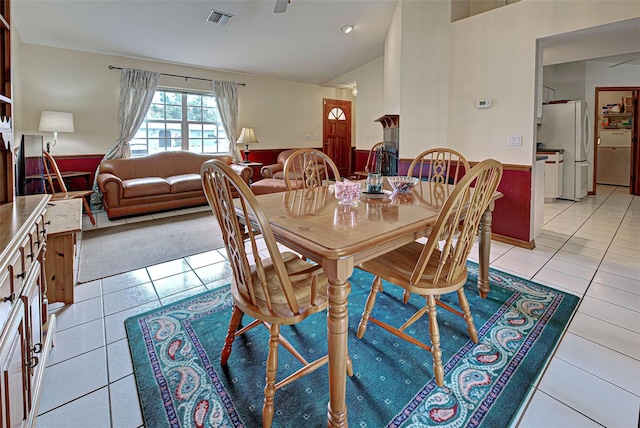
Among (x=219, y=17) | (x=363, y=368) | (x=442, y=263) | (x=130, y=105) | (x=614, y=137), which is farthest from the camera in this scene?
(x=614, y=137)

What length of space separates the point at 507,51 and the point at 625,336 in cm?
276

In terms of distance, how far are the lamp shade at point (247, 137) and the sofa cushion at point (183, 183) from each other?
1.42 m

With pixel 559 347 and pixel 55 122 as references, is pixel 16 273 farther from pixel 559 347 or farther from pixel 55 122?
pixel 55 122

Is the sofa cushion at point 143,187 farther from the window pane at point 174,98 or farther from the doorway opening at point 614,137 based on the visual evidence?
the doorway opening at point 614,137

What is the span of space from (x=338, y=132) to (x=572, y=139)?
15.7ft

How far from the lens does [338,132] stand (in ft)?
27.7

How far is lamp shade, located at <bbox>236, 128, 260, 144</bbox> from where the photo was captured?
252 inches

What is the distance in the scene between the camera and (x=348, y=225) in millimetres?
1382

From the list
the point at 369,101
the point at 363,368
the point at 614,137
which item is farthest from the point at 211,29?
the point at 614,137

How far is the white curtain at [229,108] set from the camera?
20.6ft

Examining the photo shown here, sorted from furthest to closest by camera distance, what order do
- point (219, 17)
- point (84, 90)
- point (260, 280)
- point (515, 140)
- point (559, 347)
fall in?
point (84, 90)
point (219, 17)
point (515, 140)
point (559, 347)
point (260, 280)

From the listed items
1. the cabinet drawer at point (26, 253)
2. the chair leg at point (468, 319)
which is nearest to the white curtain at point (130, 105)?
the cabinet drawer at point (26, 253)

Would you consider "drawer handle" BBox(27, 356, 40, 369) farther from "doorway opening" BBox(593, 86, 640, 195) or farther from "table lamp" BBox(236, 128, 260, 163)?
"doorway opening" BBox(593, 86, 640, 195)

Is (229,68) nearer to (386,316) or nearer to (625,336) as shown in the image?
(386,316)
